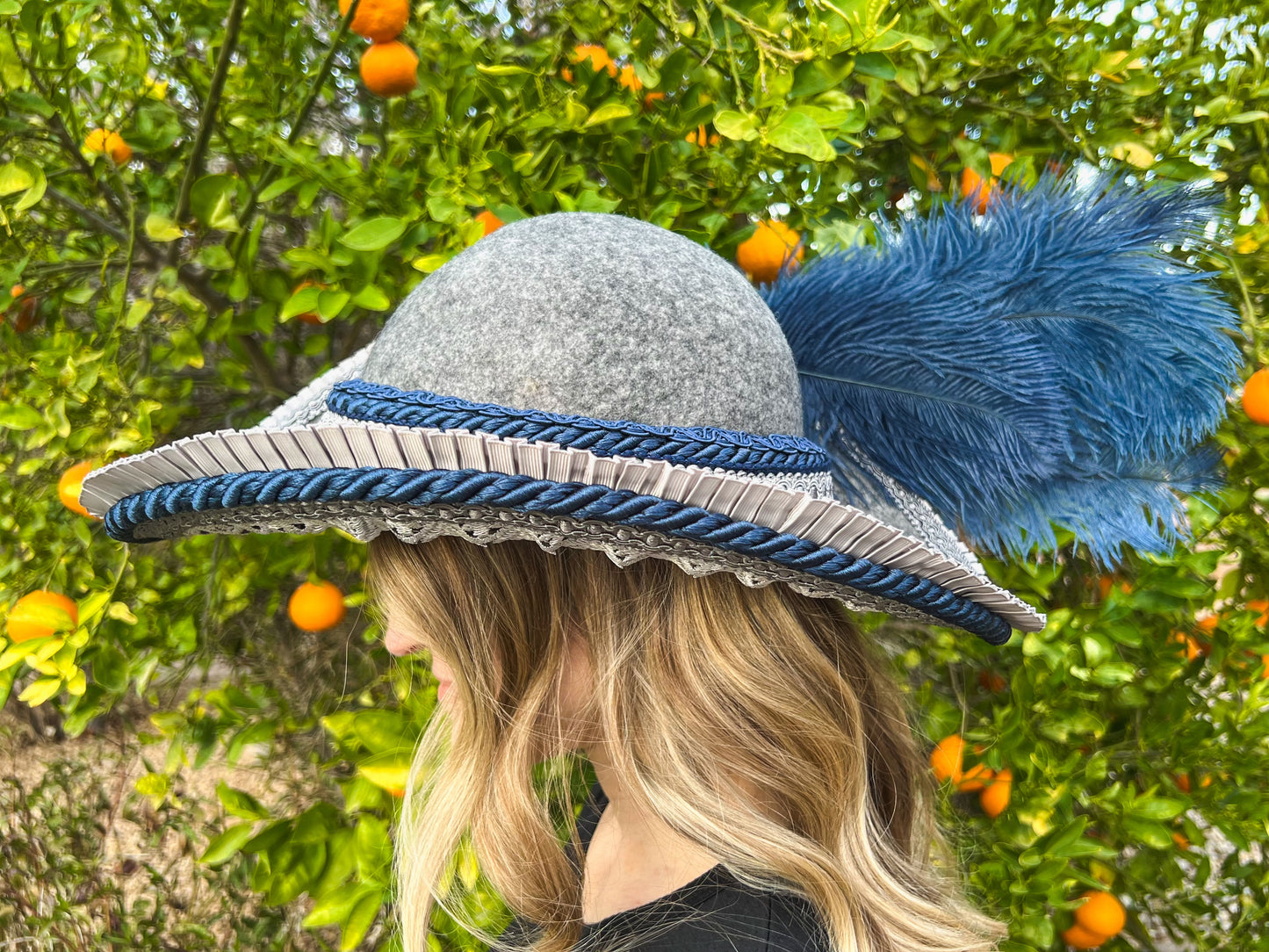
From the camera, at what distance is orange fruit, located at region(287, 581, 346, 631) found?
1.38m

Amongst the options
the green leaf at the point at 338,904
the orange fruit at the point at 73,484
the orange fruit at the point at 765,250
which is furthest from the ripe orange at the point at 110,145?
the green leaf at the point at 338,904

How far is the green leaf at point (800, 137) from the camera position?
0.94m

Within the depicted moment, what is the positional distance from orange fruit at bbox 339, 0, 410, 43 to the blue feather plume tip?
732 mm

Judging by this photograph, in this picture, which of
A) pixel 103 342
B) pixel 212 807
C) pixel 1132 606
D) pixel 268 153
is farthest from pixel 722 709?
pixel 212 807

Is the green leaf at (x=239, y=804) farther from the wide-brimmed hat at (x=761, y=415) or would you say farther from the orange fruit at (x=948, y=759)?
the orange fruit at (x=948, y=759)

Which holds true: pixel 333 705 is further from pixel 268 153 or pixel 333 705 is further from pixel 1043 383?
pixel 1043 383

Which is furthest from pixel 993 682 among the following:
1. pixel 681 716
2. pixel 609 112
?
pixel 609 112

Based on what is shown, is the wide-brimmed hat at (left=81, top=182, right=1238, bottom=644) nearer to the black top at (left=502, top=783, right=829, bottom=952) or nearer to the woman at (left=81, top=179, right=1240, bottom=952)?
the woman at (left=81, top=179, right=1240, bottom=952)

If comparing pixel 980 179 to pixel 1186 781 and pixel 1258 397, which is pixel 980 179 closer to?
pixel 1258 397

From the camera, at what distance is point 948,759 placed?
1.37m

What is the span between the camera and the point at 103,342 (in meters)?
1.40

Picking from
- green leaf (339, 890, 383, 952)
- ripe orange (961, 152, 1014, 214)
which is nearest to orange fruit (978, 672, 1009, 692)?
ripe orange (961, 152, 1014, 214)

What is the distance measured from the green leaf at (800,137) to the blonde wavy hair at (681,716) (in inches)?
20.0

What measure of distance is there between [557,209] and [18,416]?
836 mm
